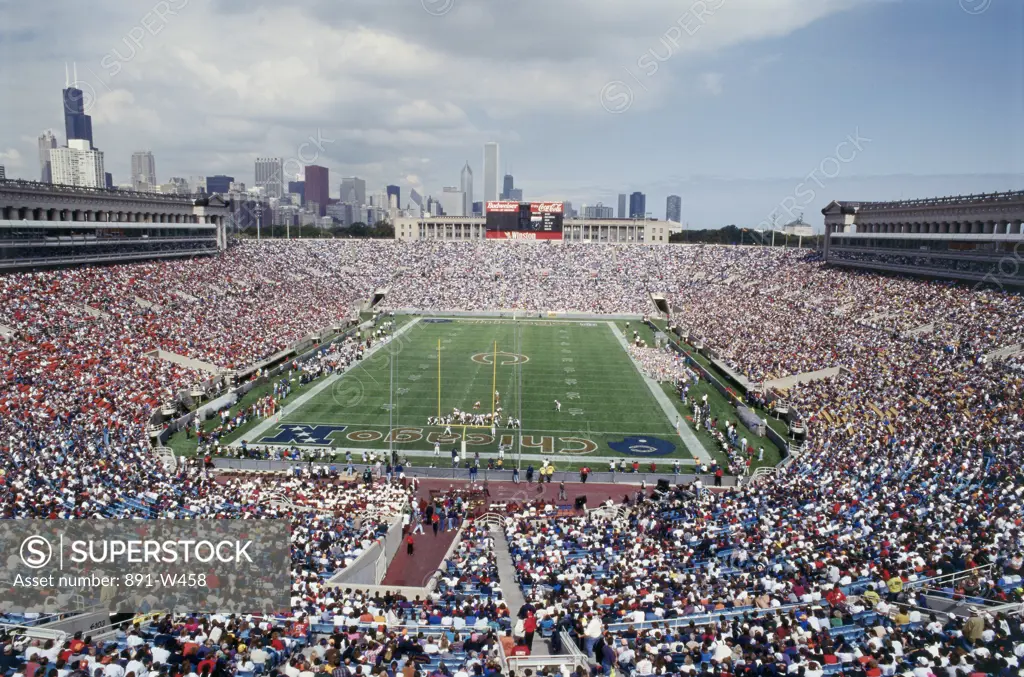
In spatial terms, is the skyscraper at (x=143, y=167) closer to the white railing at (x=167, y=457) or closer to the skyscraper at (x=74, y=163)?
the skyscraper at (x=74, y=163)

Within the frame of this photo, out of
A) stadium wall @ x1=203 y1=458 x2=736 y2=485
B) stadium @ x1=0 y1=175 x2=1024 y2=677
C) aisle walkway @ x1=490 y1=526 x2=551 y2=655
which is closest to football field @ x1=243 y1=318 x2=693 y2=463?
stadium @ x1=0 y1=175 x2=1024 y2=677

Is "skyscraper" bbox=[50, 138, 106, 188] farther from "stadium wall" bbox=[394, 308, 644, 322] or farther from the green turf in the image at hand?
the green turf

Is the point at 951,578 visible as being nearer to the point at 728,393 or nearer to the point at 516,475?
the point at 516,475

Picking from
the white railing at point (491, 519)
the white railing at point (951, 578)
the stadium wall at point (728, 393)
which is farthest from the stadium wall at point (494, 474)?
the white railing at point (951, 578)

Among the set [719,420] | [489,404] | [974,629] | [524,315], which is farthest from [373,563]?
[524,315]

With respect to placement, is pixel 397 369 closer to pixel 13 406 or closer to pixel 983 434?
pixel 13 406

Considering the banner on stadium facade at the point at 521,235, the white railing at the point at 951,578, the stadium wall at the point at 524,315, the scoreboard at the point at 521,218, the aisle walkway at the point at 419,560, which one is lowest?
the aisle walkway at the point at 419,560
